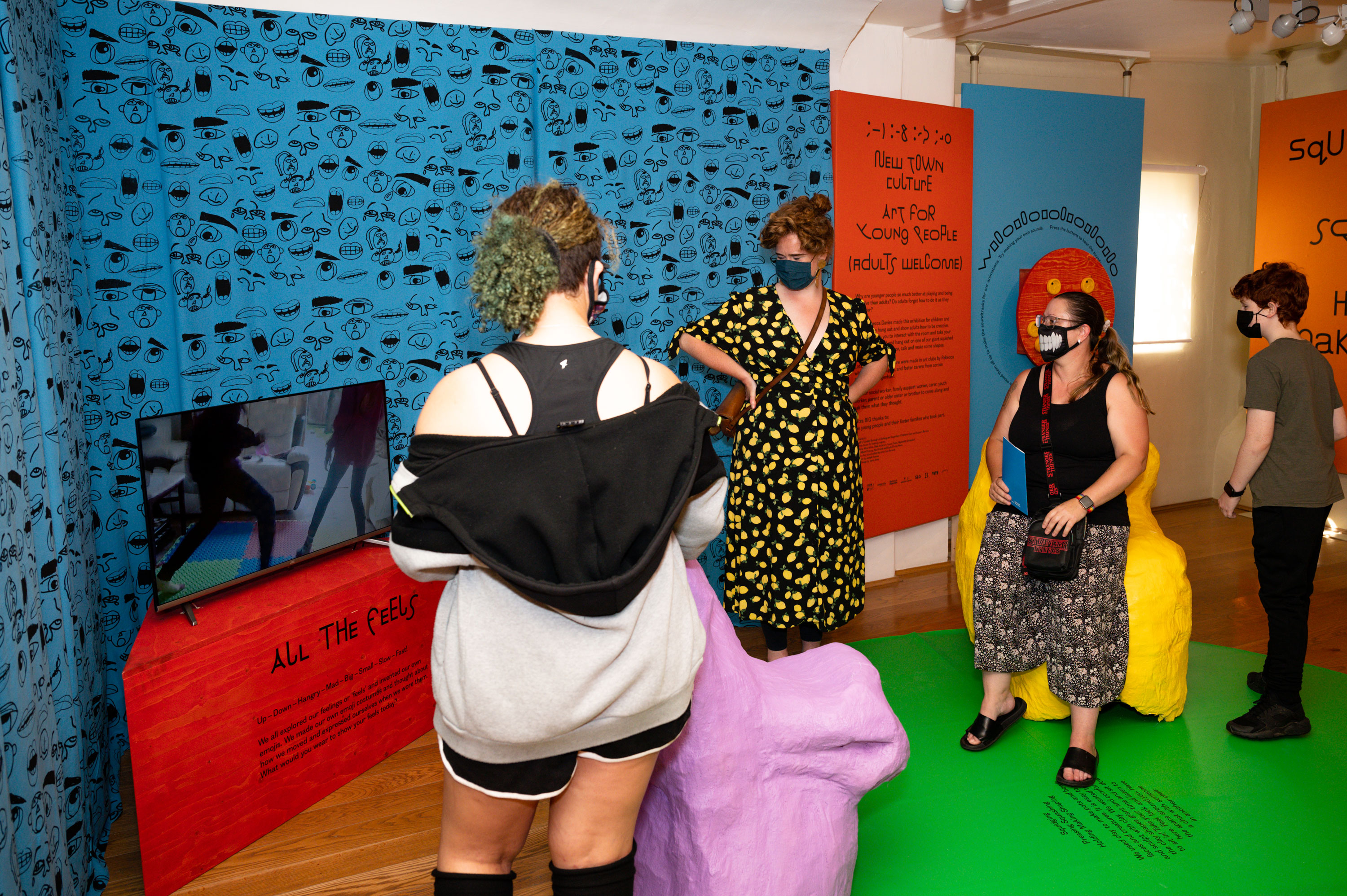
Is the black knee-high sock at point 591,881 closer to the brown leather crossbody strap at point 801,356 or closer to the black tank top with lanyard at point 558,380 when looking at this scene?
the black tank top with lanyard at point 558,380

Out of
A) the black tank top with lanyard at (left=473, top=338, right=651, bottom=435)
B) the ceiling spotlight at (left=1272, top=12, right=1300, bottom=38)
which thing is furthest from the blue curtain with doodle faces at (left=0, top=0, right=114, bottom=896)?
the ceiling spotlight at (left=1272, top=12, right=1300, bottom=38)

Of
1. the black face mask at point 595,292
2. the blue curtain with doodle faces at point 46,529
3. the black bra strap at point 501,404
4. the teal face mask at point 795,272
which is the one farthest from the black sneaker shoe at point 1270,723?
the blue curtain with doodle faces at point 46,529

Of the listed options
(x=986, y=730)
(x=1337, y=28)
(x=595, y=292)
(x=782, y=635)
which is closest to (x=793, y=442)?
(x=782, y=635)

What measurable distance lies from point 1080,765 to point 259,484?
277cm

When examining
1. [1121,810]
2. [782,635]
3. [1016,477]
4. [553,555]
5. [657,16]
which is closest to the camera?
[553,555]

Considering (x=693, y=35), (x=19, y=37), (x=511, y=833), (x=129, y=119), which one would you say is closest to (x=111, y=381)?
(x=129, y=119)

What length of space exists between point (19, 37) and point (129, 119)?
582 mm

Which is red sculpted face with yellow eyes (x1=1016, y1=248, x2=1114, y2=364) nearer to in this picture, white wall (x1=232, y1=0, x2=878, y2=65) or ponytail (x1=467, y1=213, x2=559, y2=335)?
white wall (x1=232, y1=0, x2=878, y2=65)

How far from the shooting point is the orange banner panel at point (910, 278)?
4.32 m

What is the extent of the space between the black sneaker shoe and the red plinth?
288 centimetres

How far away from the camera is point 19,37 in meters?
2.23

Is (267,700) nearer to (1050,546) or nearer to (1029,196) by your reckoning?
(1050,546)

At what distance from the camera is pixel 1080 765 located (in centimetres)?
273

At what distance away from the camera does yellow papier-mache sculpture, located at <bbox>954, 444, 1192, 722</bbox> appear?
2896mm
